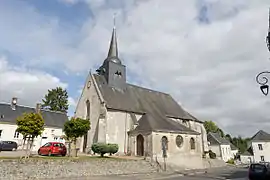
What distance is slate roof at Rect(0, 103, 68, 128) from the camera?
122 ft

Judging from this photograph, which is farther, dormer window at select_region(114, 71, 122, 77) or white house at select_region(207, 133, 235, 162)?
white house at select_region(207, 133, 235, 162)

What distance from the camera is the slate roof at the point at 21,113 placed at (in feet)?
122

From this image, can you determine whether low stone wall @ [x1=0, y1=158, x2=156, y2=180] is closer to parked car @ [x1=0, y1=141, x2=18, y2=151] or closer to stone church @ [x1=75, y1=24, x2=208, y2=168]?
stone church @ [x1=75, y1=24, x2=208, y2=168]

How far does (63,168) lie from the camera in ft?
53.7

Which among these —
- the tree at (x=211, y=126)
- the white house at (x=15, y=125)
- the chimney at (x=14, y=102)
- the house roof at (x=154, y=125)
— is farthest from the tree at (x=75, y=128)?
the tree at (x=211, y=126)

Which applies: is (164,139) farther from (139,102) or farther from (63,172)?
(63,172)

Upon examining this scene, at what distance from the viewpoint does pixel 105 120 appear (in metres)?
26.7

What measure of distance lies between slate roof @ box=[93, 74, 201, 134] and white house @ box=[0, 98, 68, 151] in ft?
35.7

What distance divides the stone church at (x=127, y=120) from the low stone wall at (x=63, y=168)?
15.2 ft

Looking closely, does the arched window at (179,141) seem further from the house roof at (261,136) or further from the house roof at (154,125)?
the house roof at (261,136)

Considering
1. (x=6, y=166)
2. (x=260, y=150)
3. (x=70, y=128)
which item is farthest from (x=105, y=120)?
(x=260, y=150)

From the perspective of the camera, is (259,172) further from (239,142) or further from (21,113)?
(239,142)

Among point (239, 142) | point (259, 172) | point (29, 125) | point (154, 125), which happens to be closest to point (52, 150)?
point (29, 125)

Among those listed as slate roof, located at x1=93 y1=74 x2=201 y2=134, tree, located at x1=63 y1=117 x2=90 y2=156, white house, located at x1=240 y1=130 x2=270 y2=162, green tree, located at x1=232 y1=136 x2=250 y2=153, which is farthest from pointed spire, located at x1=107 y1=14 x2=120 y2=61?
green tree, located at x1=232 y1=136 x2=250 y2=153
